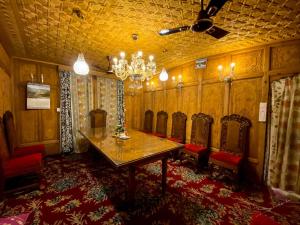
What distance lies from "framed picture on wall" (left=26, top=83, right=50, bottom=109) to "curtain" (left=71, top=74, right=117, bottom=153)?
27.9 inches

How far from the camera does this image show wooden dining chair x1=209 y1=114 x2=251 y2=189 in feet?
9.14

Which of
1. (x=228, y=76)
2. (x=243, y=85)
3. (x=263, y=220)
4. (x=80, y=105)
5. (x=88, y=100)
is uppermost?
(x=228, y=76)

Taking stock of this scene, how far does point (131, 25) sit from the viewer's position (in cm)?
232

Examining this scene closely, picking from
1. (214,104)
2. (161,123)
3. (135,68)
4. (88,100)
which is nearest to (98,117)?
(88,100)

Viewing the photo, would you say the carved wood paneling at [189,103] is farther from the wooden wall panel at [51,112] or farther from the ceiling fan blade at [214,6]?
the wooden wall panel at [51,112]

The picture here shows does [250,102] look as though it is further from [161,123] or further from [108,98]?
[108,98]

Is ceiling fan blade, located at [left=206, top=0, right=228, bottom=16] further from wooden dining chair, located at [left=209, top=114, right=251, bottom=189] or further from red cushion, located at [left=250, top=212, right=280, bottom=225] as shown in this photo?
wooden dining chair, located at [left=209, top=114, right=251, bottom=189]

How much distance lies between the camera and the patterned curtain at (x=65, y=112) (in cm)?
453

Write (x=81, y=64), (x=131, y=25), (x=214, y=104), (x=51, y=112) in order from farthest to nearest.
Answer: (x=51, y=112)
(x=214, y=104)
(x=81, y=64)
(x=131, y=25)

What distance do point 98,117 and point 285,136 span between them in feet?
16.3

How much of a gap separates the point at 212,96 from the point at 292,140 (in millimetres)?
1709

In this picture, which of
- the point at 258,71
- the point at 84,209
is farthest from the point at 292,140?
the point at 84,209

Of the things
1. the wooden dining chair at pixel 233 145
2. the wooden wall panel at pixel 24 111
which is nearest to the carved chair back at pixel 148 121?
the wooden dining chair at pixel 233 145

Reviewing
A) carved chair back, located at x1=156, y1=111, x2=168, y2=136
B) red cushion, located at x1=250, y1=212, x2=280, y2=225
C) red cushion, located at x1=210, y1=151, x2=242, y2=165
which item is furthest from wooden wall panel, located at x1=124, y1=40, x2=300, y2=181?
red cushion, located at x1=250, y1=212, x2=280, y2=225
